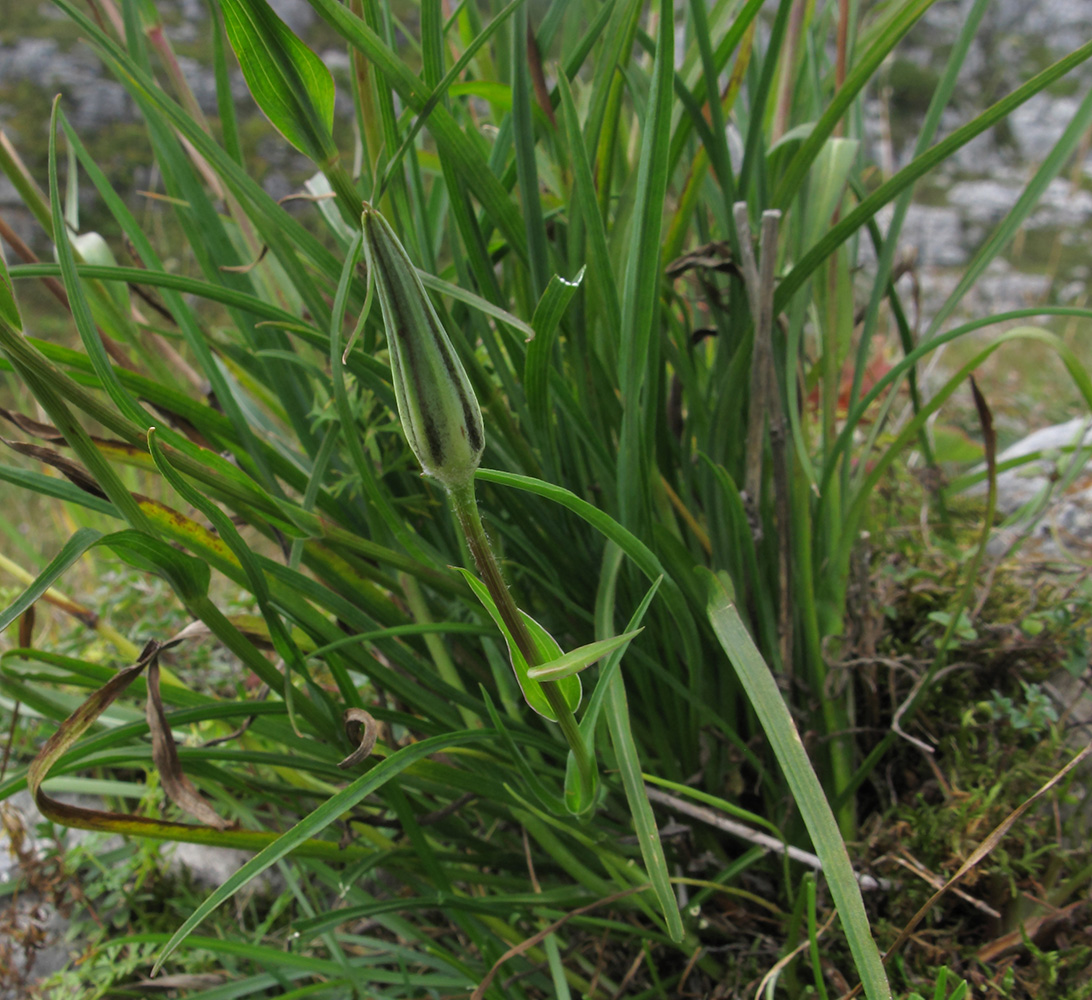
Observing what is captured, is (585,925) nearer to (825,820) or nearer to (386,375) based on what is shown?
(825,820)

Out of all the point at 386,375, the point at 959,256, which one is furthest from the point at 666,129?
the point at 959,256

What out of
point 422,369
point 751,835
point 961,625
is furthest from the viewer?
point 961,625

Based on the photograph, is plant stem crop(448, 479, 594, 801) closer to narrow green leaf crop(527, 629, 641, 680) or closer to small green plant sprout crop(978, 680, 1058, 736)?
narrow green leaf crop(527, 629, 641, 680)

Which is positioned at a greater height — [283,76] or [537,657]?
[283,76]

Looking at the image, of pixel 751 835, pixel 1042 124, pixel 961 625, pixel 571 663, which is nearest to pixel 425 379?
pixel 571 663

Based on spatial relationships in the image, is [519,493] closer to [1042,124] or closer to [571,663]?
[571,663]

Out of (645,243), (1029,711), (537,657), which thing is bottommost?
(1029,711)

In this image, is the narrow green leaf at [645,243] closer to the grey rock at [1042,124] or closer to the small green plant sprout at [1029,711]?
the small green plant sprout at [1029,711]
